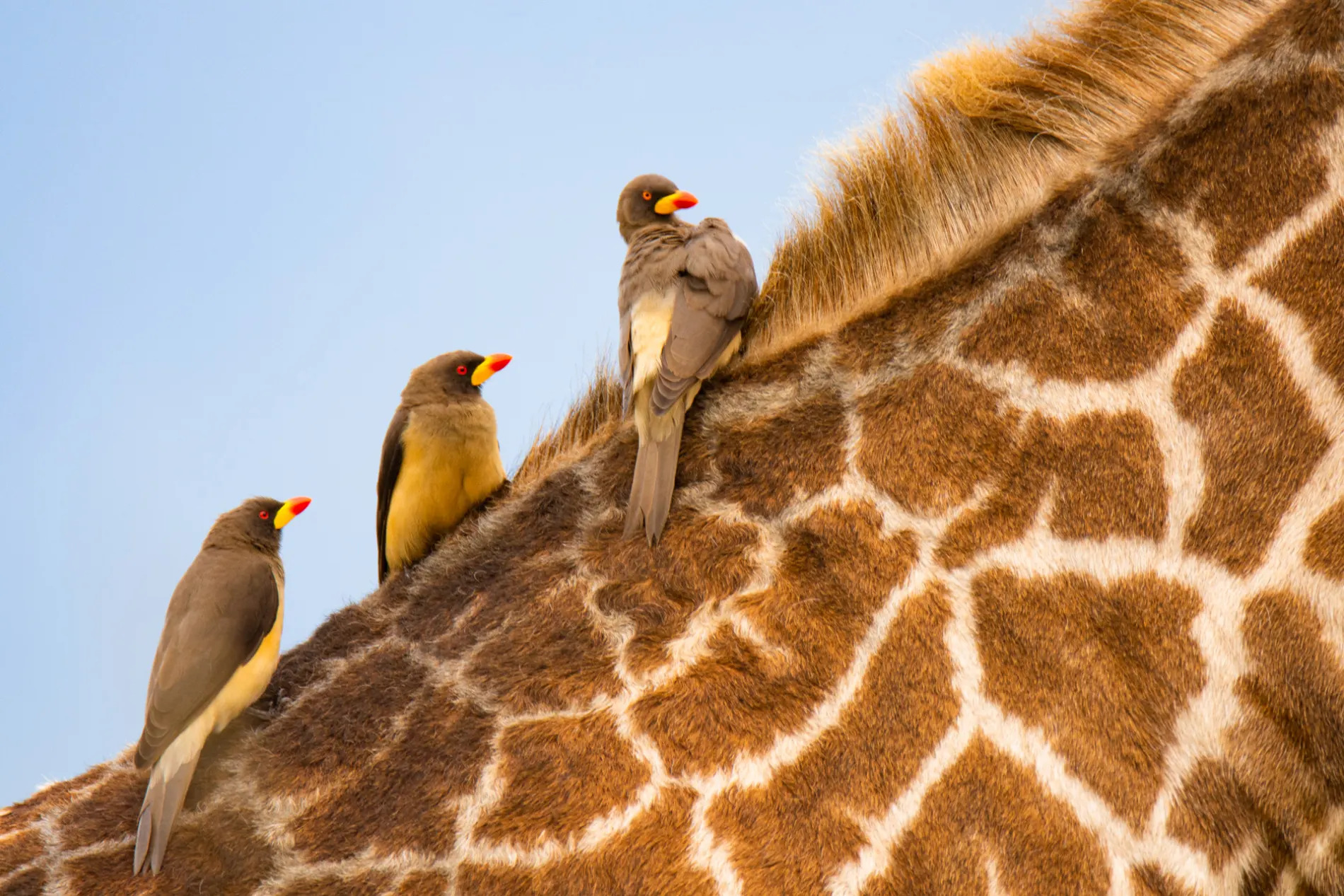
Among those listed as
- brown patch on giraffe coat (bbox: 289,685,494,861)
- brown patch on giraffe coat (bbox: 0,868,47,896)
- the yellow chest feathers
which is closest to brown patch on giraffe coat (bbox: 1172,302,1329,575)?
brown patch on giraffe coat (bbox: 289,685,494,861)

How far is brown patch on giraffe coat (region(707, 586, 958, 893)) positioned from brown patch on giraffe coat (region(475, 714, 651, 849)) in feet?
0.61

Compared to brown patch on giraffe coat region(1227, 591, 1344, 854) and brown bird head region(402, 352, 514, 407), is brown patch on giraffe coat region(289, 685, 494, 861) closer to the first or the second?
brown bird head region(402, 352, 514, 407)

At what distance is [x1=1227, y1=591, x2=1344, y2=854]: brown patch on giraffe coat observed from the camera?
1933mm

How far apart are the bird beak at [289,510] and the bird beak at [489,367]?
0.52m

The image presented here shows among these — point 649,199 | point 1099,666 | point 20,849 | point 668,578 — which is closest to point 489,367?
point 649,199

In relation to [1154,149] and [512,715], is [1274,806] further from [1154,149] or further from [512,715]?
[512,715]

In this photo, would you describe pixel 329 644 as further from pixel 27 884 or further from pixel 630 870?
pixel 630 870

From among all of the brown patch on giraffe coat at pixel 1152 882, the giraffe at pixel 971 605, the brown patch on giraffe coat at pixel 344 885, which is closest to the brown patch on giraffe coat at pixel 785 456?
the giraffe at pixel 971 605

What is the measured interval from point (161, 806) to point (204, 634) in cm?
34

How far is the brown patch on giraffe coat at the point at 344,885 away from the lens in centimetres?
209

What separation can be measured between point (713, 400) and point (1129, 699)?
0.98m

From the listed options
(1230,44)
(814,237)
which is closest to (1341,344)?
(1230,44)

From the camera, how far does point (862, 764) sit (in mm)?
2021

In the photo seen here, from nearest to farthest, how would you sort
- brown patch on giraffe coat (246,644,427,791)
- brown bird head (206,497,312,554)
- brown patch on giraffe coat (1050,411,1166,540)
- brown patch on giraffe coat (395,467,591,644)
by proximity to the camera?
brown patch on giraffe coat (1050,411,1166,540) → brown patch on giraffe coat (246,644,427,791) → brown patch on giraffe coat (395,467,591,644) → brown bird head (206,497,312,554)
